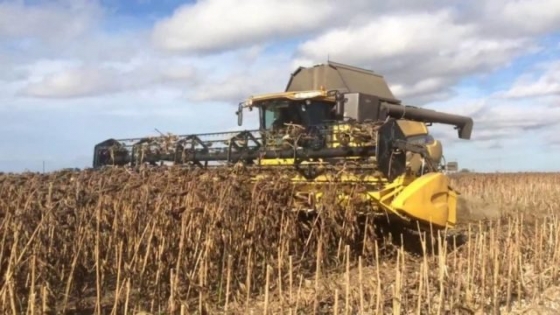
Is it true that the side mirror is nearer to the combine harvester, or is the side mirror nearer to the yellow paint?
the combine harvester

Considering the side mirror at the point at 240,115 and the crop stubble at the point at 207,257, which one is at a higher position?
the side mirror at the point at 240,115

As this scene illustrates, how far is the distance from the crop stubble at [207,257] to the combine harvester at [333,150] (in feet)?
1.49

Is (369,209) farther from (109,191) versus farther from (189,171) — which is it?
(109,191)

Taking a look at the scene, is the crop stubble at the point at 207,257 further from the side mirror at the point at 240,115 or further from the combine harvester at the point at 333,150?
the side mirror at the point at 240,115

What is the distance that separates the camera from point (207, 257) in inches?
235

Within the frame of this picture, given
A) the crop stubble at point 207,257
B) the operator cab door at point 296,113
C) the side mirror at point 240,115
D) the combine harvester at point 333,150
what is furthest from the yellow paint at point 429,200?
the side mirror at point 240,115

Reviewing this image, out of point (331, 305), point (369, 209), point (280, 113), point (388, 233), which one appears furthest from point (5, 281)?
point (280, 113)

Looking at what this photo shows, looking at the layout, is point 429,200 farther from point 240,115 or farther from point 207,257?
point 240,115

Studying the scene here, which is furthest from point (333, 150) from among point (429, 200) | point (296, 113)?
point (296, 113)

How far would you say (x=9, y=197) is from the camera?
5.68 meters

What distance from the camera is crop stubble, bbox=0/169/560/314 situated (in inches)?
198

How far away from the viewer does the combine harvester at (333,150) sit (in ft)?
25.0

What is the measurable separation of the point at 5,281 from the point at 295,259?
3266mm

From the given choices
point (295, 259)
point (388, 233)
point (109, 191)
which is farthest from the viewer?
point (388, 233)
